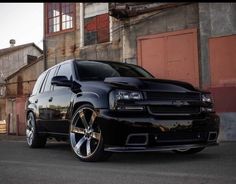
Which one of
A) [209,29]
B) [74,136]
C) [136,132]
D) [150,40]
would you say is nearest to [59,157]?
[74,136]

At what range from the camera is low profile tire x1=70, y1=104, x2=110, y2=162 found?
6.66 m

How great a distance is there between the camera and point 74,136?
23.7ft

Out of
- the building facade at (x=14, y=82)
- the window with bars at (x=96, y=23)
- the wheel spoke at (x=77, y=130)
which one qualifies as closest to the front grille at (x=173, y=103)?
the wheel spoke at (x=77, y=130)

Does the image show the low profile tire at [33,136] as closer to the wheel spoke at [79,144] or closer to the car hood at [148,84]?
the wheel spoke at [79,144]

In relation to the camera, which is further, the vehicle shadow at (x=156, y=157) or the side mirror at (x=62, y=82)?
the side mirror at (x=62, y=82)

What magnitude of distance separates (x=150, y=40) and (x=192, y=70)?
208cm

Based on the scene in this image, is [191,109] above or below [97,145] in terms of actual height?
above

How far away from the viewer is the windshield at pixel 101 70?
7.65 m

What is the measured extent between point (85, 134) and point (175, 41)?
979 cm

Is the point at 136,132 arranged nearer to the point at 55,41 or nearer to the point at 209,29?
the point at 209,29

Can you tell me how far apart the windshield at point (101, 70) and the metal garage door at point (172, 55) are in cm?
763

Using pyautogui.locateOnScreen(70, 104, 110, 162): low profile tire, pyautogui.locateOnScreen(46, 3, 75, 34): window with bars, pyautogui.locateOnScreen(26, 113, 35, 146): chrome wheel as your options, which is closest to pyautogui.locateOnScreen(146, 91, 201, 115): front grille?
pyautogui.locateOnScreen(70, 104, 110, 162): low profile tire

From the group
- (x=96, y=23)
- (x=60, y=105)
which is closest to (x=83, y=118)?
(x=60, y=105)

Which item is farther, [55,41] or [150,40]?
[55,41]
